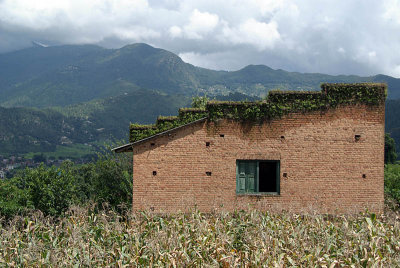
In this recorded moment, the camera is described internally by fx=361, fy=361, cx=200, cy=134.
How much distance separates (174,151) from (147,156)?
116 cm

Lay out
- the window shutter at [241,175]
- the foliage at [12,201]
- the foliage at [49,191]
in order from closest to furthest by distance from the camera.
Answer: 1. the window shutter at [241,175]
2. the foliage at [12,201]
3. the foliage at [49,191]

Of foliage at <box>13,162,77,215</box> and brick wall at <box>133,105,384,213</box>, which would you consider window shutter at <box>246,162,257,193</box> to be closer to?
brick wall at <box>133,105,384,213</box>

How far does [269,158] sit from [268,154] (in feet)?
0.57

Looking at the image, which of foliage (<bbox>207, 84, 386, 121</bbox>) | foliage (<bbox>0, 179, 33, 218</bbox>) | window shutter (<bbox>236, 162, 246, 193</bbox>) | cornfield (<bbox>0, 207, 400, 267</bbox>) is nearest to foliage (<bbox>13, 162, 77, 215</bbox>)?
foliage (<bbox>0, 179, 33, 218</bbox>)

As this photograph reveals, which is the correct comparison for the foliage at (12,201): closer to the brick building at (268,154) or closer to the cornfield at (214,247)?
the brick building at (268,154)

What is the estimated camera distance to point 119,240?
1076 cm

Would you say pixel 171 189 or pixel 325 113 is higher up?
pixel 325 113

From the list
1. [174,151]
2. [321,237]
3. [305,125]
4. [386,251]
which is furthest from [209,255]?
[305,125]

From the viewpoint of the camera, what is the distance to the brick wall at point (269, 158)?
49.6ft

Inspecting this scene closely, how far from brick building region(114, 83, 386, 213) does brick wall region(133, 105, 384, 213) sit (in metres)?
0.04

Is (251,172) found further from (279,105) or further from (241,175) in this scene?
(279,105)

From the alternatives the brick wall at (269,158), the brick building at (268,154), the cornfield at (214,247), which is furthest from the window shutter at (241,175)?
the cornfield at (214,247)

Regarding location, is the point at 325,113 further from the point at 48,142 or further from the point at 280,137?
the point at 48,142

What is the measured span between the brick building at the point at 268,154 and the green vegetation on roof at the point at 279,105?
1.6 inches
